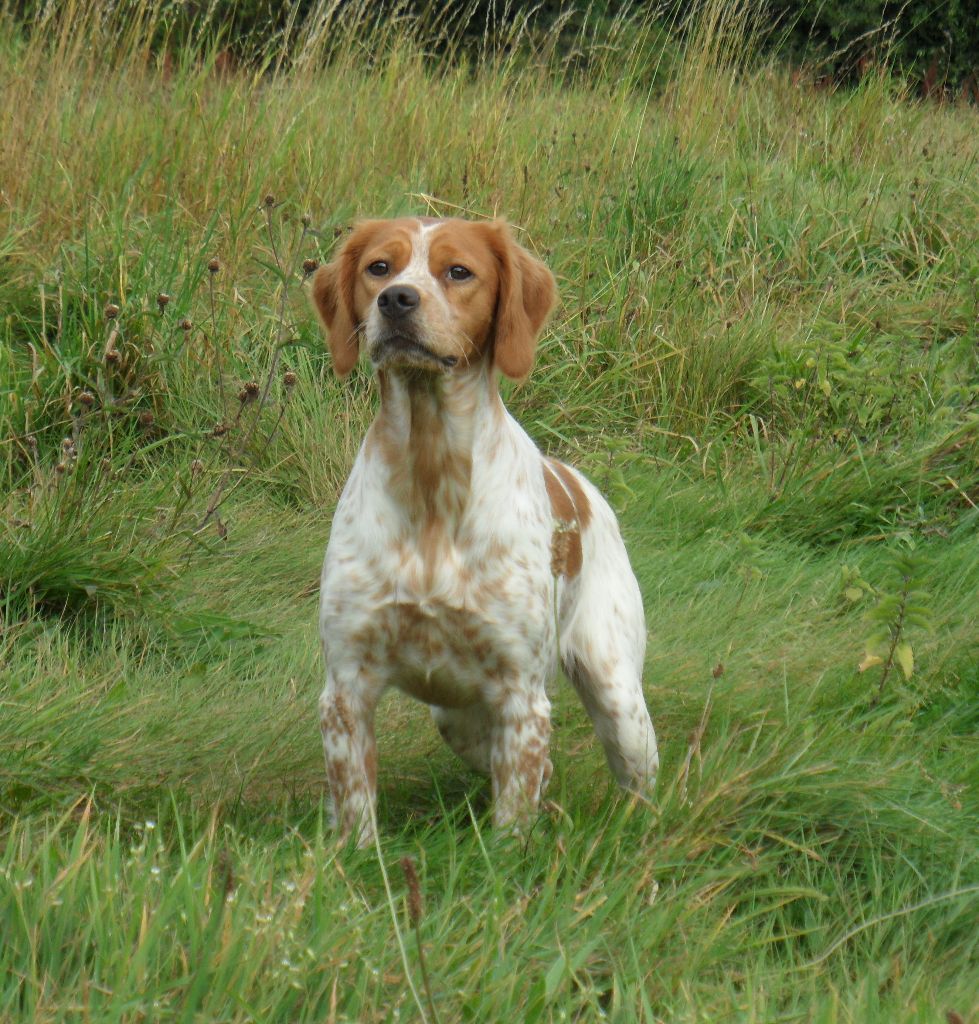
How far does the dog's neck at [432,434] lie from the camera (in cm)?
305

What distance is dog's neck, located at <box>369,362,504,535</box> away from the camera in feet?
10.00

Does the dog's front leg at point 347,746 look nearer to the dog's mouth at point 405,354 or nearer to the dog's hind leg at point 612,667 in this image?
the dog's hind leg at point 612,667

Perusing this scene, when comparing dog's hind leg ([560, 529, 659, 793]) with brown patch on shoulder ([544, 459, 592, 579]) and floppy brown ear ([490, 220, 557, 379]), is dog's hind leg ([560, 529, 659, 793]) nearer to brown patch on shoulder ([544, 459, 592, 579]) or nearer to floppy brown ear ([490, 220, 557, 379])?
brown patch on shoulder ([544, 459, 592, 579])

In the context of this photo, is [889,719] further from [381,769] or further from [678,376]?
[678,376]

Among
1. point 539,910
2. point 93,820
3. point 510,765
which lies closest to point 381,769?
point 510,765

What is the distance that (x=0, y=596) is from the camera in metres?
3.73

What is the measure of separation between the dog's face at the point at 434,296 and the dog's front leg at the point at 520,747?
27.0 inches

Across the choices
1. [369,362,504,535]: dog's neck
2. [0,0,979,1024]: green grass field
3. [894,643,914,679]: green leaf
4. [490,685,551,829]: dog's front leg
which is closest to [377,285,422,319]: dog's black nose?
[369,362,504,535]: dog's neck

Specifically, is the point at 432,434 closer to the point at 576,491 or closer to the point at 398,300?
the point at 398,300

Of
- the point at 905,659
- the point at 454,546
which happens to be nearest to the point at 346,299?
the point at 454,546

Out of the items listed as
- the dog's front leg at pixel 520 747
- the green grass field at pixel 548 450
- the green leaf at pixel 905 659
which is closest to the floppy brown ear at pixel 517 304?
the dog's front leg at pixel 520 747

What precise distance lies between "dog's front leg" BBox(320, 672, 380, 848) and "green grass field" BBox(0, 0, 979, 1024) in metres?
0.11

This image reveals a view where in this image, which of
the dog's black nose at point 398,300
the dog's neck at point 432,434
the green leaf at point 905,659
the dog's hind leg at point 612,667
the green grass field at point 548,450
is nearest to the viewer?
the green grass field at point 548,450

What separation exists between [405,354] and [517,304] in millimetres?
324
